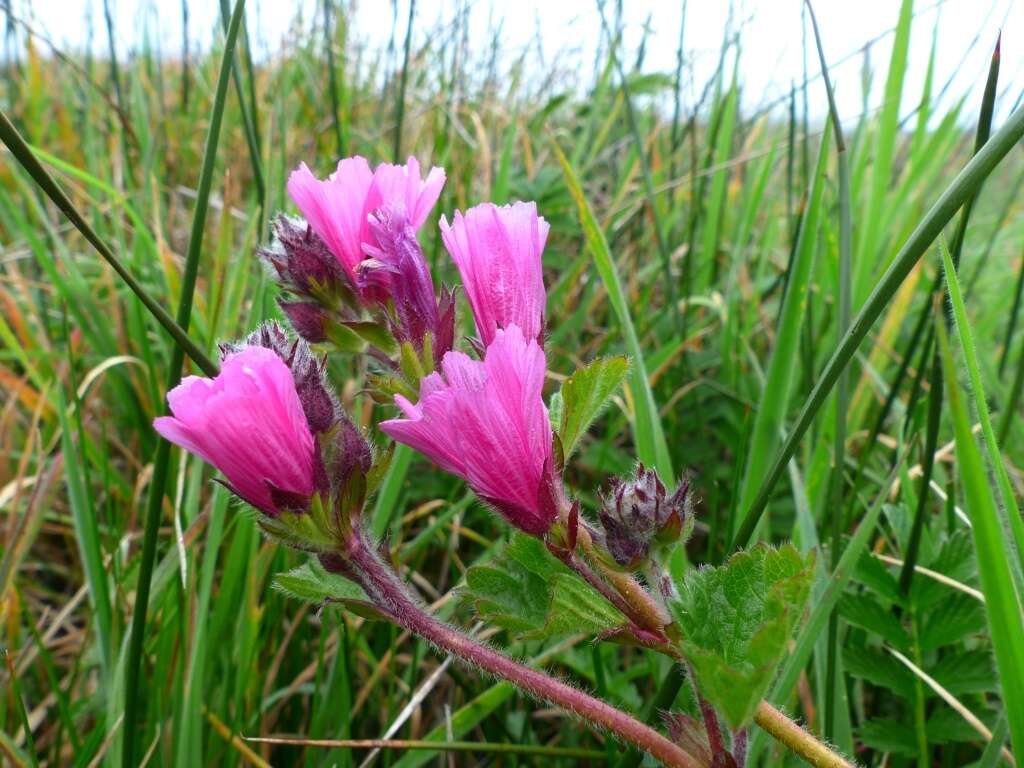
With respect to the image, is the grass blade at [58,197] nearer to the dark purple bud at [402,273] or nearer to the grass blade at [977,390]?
the dark purple bud at [402,273]

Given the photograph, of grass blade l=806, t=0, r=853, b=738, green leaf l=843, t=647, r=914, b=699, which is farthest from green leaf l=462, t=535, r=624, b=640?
green leaf l=843, t=647, r=914, b=699

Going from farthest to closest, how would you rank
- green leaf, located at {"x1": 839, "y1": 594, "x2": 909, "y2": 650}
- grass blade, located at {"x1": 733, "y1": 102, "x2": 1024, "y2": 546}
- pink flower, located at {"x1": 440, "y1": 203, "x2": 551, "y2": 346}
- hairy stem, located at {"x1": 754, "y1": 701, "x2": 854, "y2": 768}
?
green leaf, located at {"x1": 839, "y1": 594, "x2": 909, "y2": 650}, pink flower, located at {"x1": 440, "y1": 203, "x2": 551, "y2": 346}, hairy stem, located at {"x1": 754, "y1": 701, "x2": 854, "y2": 768}, grass blade, located at {"x1": 733, "y1": 102, "x2": 1024, "y2": 546}

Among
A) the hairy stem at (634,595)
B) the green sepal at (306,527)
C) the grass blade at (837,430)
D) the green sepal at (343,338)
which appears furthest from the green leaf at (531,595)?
the grass blade at (837,430)

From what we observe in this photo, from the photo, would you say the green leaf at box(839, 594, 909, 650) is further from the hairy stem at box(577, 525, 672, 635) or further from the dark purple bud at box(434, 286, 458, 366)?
the dark purple bud at box(434, 286, 458, 366)

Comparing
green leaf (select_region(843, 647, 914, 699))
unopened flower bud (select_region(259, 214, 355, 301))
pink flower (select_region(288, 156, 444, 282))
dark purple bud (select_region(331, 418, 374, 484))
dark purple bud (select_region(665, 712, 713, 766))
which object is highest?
pink flower (select_region(288, 156, 444, 282))

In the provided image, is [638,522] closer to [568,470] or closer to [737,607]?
[737,607]

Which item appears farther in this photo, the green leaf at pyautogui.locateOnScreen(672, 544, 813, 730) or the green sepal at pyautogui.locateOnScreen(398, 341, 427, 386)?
the green sepal at pyautogui.locateOnScreen(398, 341, 427, 386)
